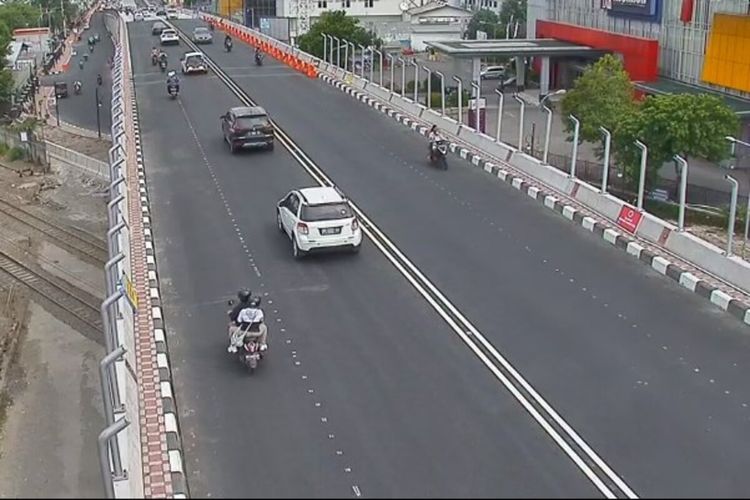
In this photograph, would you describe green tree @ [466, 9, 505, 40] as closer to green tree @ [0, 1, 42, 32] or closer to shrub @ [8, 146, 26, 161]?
shrub @ [8, 146, 26, 161]

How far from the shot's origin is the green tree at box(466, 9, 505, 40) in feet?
318

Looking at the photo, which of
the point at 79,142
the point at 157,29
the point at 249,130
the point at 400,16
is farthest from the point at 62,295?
the point at 400,16

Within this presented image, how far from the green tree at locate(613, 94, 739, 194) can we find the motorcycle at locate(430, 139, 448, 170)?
352 inches

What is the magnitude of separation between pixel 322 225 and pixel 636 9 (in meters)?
40.0

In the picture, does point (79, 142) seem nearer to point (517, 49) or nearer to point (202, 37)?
point (202, 37)

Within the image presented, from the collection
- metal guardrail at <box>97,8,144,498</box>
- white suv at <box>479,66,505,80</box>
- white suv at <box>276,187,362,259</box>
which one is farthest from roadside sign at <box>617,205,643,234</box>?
white suv at <box>479,66,505,80</box>

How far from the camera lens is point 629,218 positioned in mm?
22312

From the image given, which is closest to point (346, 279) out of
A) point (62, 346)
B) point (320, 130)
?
point (62, 346)

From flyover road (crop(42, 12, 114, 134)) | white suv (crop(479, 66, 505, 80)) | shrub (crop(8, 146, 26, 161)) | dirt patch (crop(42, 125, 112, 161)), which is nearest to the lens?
dirt patch (crop(42, 125, 112, 161))

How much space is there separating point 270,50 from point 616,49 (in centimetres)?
2475

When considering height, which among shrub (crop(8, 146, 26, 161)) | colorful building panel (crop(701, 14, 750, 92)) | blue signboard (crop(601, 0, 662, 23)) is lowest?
shrub (crop(8, 146, 26, 161))

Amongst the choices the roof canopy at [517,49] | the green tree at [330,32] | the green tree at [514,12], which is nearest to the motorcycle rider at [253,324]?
the roof canopy at [517,49]

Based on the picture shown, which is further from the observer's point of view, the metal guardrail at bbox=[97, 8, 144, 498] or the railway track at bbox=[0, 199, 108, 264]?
the railway track at bbox=[0, 199, 108, 264]

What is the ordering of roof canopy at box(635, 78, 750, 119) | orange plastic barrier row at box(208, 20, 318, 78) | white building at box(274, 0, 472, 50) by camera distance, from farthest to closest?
white building at box(274, 0, 472, 50), orange plastic barrier row at box(208, 20, 318, 78), roof canopy at box(635, 78, 750, 119)
